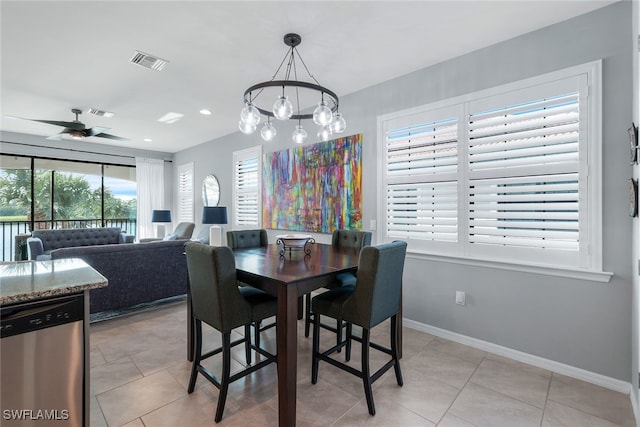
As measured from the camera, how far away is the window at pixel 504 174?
2.24 meters

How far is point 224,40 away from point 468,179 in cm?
255

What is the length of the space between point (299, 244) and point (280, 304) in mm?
976

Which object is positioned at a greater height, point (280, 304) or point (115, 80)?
point (115, 80)

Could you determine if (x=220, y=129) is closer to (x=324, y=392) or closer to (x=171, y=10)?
(x=171, y=10)

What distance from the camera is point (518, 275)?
99.7 inches

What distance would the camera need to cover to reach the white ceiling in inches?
86.7

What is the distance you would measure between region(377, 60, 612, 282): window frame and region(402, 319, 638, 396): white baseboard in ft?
2.32

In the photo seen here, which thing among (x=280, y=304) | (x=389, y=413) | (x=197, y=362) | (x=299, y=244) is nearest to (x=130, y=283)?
(x=197, y=362)

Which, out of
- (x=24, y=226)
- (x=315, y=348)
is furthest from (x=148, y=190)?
(x=315, y=348)

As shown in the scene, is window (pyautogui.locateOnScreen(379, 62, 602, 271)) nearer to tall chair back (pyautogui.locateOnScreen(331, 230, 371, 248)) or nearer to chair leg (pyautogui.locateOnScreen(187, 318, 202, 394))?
tall chair back (pyautogui.locateOnScreen(331, 230, 371, 248))

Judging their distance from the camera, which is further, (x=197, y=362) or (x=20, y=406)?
(x=197, y=362)

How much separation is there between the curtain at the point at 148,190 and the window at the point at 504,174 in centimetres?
632

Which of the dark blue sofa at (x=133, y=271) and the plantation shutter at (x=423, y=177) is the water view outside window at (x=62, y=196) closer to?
the dark blue sofa at (x=133, y=271)

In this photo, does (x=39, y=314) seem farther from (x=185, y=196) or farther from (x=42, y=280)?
(x=185, y=196)
